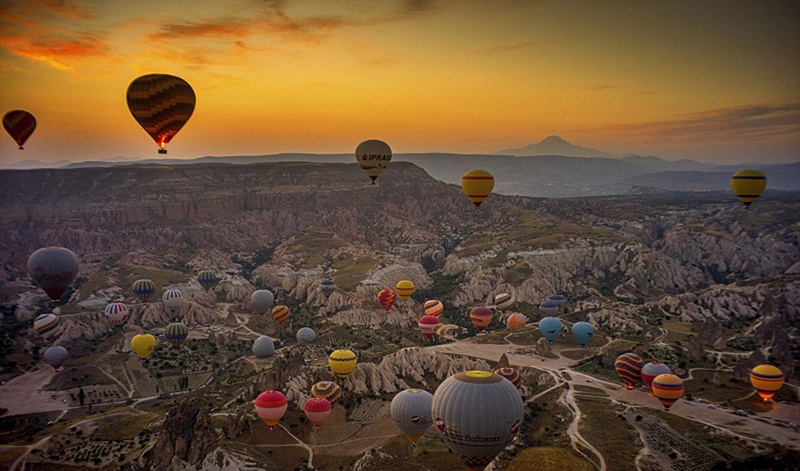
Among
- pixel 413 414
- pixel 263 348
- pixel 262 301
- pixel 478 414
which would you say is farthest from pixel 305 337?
pixel 478 414

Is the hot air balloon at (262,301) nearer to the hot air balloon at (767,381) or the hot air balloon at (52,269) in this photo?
the hot air balloon at (52,269)

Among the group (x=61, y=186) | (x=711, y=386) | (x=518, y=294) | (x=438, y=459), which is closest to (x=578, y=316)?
(x=518, y=294)

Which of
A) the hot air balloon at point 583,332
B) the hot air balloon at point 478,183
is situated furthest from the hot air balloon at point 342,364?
the hot air balloon at point 583,332

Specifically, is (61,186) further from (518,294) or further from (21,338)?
(518,294)

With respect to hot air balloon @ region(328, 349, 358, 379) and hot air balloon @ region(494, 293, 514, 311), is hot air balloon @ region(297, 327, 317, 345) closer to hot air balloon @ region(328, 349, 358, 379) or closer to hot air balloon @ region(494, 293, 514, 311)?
hot air balloon @ region(328, 349, 358, 379)

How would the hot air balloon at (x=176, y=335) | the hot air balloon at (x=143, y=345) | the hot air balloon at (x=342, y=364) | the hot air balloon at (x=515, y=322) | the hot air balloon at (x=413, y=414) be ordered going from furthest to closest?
the hot air balloon at (x=515, y=322) → the hot air balloon at (x=176, y=335) → the hot air balloon at (x=143, y=345) → the hot air balloon at (x=342, y=364) → the hot air balloon at (x=413, y=414)

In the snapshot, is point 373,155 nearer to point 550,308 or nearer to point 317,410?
point 317,410

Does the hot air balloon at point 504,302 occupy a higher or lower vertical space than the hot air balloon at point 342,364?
lower
